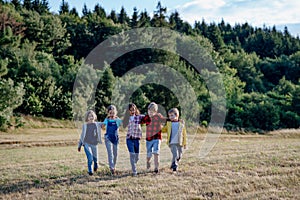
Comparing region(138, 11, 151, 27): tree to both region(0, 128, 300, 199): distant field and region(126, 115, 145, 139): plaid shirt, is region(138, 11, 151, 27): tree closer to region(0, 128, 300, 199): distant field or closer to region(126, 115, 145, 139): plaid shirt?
region(0, 128, 300, 199): distant field

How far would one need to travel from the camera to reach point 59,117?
48.0 m

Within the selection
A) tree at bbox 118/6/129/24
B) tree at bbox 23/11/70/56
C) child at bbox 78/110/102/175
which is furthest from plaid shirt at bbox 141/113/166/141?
tree at bbox 118/6/129/24

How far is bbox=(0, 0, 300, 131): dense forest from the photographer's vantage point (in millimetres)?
48344

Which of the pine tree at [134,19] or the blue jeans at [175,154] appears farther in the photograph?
the pine tree at [134,19]

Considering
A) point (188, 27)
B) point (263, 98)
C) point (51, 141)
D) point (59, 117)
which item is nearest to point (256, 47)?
point (188, 27)

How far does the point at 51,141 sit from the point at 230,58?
75.1 m

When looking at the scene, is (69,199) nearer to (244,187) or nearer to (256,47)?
(244,187)

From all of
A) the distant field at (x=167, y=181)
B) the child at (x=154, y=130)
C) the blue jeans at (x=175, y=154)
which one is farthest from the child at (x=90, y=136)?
the blue jeans at (x=175, y=154)

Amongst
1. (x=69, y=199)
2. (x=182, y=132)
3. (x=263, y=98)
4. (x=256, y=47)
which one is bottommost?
(x=69, y=199)

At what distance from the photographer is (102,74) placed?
2026 inches

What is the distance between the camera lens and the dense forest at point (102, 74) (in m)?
48.3

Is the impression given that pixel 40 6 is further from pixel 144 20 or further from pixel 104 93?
pixel 104 93

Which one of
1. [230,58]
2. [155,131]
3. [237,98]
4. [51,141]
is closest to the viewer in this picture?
[155,131]

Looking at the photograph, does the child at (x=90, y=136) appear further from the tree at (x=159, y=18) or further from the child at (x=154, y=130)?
the tree at (x=159, y=18)
